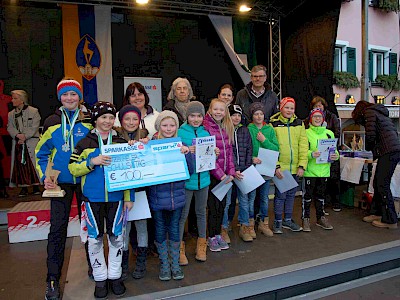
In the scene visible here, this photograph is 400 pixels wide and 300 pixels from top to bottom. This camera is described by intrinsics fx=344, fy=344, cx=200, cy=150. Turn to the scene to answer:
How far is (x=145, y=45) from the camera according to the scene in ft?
22.7

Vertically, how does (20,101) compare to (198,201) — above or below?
above

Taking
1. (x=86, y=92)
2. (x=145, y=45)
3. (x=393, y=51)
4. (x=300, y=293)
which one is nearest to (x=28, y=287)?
(x=300, y=293)

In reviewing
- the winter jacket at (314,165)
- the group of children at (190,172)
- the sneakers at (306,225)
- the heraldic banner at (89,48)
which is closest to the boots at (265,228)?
the group of children at (190,172)

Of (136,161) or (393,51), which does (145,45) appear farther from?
(393,51)

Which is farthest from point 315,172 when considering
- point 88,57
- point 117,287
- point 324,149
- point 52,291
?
point 88,57

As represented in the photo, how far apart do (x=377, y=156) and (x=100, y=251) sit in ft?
10.4

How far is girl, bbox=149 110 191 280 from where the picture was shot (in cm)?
258

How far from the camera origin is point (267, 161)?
343 centimetres

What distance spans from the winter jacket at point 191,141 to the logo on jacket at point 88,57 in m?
4.20

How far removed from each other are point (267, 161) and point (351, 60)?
9537mm

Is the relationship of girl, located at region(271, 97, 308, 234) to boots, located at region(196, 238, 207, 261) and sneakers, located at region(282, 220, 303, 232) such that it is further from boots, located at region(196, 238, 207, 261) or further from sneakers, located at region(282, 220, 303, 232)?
boots, located at region(196, 238, 207, 261)

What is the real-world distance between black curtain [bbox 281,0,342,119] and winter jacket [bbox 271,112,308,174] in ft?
6.38

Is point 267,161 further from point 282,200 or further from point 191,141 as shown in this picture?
point 191,141

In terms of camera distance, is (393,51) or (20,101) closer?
(20,101)
